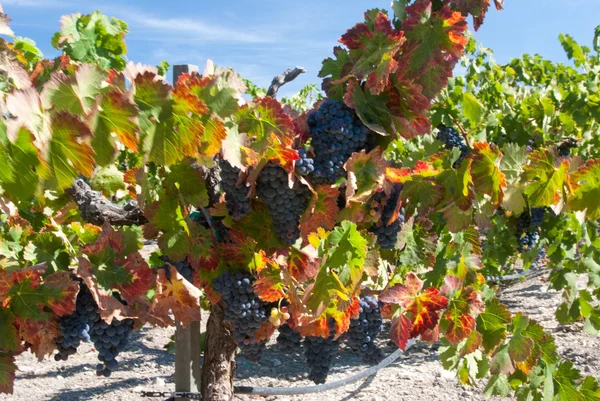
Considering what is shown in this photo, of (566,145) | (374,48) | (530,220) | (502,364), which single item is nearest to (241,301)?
(374,48)

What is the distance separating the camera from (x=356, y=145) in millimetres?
1667

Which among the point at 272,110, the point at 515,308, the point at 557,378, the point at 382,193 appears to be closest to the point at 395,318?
the point at 382,193

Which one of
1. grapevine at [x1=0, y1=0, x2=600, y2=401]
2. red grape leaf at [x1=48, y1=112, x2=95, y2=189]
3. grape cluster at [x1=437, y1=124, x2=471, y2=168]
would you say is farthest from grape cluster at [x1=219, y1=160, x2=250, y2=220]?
grape cluster at [x1=437, y1=124, x2=471, y2=168]

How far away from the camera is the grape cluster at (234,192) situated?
61.7 inches

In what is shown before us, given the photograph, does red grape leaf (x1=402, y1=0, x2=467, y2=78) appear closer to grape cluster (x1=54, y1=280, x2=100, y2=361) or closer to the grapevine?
the grapevine

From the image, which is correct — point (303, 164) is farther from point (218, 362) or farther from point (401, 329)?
point (218, 362)

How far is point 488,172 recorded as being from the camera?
1.83 metres

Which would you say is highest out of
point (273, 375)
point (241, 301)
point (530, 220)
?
point (530, 220)

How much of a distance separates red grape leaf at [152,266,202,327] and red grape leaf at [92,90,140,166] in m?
0.60

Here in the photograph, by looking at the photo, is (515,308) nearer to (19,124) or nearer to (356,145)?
(356,145)

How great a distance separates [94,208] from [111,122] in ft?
2.48

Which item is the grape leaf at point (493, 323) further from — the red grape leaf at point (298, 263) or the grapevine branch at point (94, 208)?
the grapevine branch at point (94, 208)

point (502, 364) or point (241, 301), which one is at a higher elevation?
point (241, 301)

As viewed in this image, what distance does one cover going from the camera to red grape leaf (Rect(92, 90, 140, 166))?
3.71 ft
